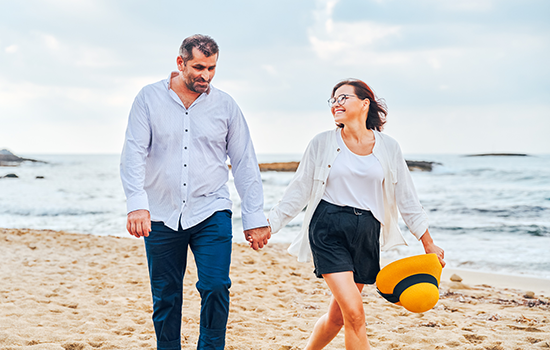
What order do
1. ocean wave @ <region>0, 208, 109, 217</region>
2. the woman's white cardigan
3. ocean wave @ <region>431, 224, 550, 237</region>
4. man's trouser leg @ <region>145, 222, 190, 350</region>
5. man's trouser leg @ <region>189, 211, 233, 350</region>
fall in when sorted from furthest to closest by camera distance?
ocean wave @ <region>0, 208, 109, 217</region>
ocean wave @ <region>431, 224, 550, 237</region>
the woman's white cardigan
man's trouser leg @ <region>145, 222, 190, 350</region>
man's trouser leg @ <region>189, 211, 233, 350</region>

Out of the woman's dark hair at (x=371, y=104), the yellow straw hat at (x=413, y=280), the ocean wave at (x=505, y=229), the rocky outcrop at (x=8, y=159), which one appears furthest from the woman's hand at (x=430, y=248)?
the rocky outcrop at (x=8, y=159)

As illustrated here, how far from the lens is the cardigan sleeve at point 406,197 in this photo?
3203 mm

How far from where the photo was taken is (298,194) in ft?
10.8

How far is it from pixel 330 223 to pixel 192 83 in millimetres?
1194

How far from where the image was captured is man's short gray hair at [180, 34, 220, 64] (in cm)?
290

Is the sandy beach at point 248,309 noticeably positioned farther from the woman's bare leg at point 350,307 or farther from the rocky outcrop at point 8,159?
the rocky outcrop at point 8,159

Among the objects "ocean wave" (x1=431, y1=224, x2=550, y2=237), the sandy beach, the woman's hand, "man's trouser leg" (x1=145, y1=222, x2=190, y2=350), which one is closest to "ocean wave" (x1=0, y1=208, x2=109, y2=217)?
the sandy beach

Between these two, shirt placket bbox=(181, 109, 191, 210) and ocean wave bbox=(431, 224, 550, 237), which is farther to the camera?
ocean wave bbox=(431, 224, 550, 237)

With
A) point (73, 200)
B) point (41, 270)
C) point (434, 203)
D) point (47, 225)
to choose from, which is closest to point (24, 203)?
point (73, 200)

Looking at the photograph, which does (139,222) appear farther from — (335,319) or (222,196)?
(335,319)

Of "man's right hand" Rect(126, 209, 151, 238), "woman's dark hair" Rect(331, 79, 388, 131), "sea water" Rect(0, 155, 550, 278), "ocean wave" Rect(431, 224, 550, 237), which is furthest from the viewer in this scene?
"ocean wave" Rect(431, 224, 550, 237)

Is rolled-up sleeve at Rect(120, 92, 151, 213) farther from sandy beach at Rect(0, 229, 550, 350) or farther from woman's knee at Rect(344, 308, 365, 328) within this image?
sandy beach at Rect(0, 229, 550, 350)

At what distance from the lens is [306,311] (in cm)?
553

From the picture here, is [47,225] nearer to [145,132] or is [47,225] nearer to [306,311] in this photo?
[306,311]
